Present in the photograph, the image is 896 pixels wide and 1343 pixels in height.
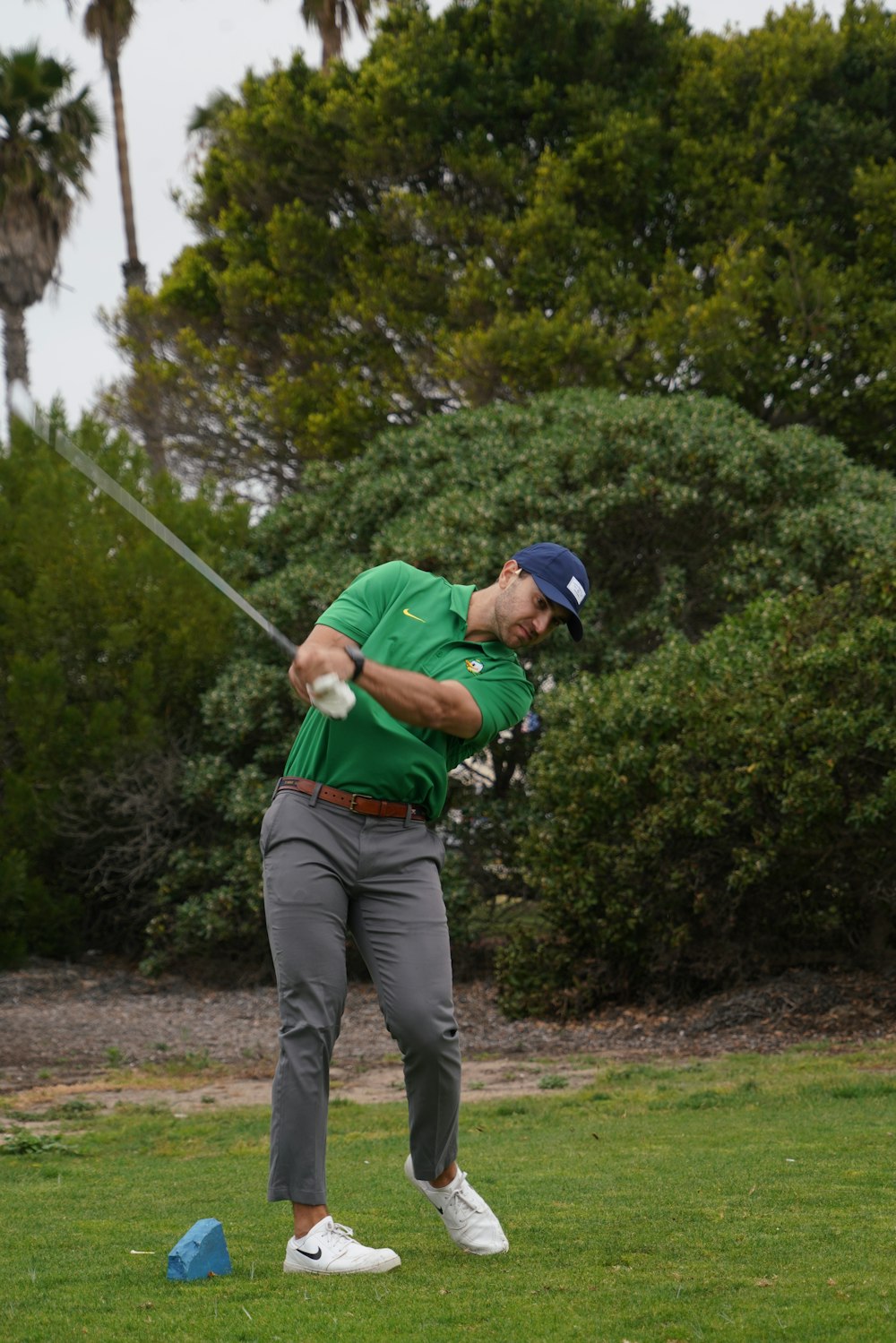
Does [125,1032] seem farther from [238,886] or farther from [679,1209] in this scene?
[679,1209]

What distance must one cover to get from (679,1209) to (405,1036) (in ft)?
4.86

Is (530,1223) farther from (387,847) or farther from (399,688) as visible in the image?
(399,688)

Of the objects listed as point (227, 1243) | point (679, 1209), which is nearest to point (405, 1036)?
point (227, 1243)

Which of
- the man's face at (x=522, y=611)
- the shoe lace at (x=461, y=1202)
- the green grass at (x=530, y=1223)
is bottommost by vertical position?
the green grass at (x=530, y=1223)

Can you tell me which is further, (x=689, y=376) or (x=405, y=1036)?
(x=689, y=376)

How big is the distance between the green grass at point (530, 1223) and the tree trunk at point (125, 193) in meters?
21.0

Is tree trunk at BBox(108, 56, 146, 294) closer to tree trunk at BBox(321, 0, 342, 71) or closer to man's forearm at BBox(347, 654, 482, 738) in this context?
tree trunk at BBox(321, 0, 342, 71)

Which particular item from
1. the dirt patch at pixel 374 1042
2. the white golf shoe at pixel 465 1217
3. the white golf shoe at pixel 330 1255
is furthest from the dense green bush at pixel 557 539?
the white golf shoe at pixel 330 1255

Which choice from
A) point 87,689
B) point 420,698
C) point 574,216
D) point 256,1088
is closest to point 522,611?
point 420,698

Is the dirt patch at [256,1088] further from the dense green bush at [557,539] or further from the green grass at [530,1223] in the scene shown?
the dense green bush at [557,539]

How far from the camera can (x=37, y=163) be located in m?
23.9

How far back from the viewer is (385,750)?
4.38 meters

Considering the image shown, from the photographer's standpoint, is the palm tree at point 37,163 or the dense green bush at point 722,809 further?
the palm tree at point 37,163

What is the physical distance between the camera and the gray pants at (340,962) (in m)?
4.25
